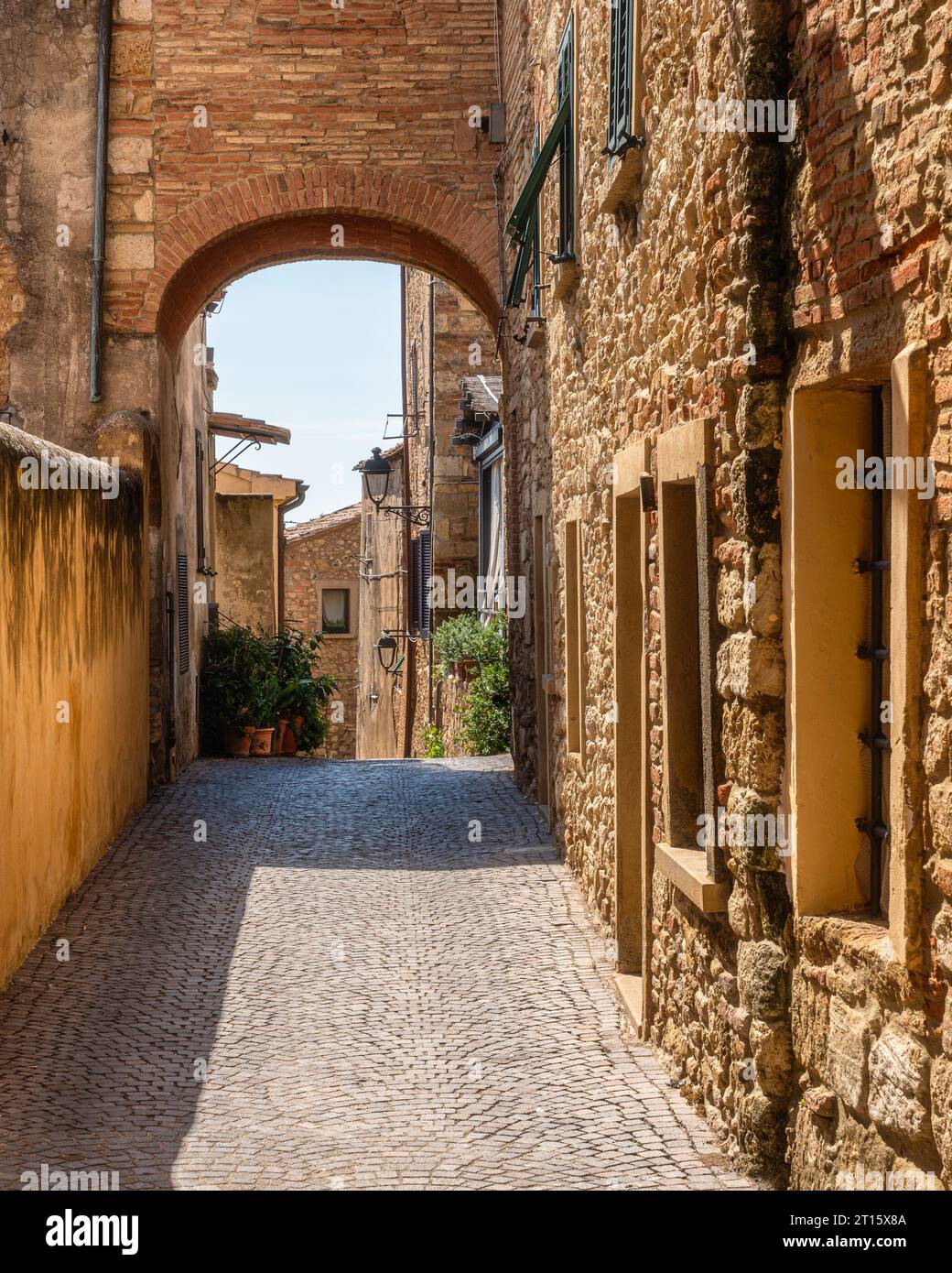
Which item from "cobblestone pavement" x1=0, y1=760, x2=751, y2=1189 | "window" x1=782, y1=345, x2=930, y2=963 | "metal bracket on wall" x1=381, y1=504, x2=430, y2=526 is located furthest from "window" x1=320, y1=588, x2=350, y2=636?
"window" x1=782, y1=345, x2=930, y2=963

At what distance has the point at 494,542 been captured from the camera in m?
17.1

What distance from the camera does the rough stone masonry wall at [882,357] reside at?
109 inches

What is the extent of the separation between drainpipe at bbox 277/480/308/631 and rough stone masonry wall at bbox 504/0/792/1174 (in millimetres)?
16202

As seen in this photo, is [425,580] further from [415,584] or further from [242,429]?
[242,429]

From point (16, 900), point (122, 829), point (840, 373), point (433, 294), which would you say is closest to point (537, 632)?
point (122, 829)

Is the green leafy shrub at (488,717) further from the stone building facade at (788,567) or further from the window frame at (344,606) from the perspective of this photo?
the window frame at (344,606)

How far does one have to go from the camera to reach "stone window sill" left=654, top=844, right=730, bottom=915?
4.25 metres

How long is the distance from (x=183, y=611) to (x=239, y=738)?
80.9 inches

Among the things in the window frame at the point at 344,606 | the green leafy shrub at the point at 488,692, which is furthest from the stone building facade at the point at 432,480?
the window frame at the point at 344,606

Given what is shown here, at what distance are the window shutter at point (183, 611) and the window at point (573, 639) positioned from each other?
16.9ft

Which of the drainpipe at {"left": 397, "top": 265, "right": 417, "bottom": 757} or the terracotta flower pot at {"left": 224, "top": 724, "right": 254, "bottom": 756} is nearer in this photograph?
the terracotta flower pot at {"left": 224, "top": 724, "right": 254, "bottom": 756}

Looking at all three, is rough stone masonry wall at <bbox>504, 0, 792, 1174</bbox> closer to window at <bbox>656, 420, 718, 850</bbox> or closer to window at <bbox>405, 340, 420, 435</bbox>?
window at <bbox>656, 420, 718, 850</bbox>

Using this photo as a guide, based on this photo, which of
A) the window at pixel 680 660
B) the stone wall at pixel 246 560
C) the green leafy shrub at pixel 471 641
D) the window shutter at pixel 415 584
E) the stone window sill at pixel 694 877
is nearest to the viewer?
the stone window sill at pixel 694 877

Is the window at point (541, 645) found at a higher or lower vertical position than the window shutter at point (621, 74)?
lower
